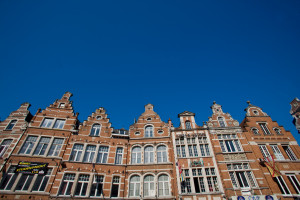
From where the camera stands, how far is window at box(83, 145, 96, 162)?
1733 centimetres

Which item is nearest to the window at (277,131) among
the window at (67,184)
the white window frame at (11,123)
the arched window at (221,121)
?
the arched window at (221,121)

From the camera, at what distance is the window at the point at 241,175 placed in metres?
15.3

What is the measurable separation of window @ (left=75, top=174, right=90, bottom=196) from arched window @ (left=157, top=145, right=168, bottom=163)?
7.59 meters

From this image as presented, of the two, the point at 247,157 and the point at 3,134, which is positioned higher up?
the point at 3,134

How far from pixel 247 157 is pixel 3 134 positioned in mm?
26413

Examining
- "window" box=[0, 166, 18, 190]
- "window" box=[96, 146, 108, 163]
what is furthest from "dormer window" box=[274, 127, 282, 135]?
"window" box=[0, 166, 18, 190]

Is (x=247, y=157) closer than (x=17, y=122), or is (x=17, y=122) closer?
(x=247, y=157)

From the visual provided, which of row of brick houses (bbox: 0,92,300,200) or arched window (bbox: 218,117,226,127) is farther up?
arched window (bbox: 218,117,226,127)

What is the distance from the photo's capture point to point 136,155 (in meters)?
18.4

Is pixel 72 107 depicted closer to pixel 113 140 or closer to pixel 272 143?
pixel 113 140

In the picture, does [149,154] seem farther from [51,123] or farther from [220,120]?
[51,123]

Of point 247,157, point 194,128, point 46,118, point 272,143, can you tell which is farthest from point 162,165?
point 46,118

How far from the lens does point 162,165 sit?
1708 centimetres

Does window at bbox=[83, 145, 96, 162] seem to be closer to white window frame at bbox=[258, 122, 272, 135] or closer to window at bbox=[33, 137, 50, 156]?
window at bbox=[33, 137, 50, 156]
